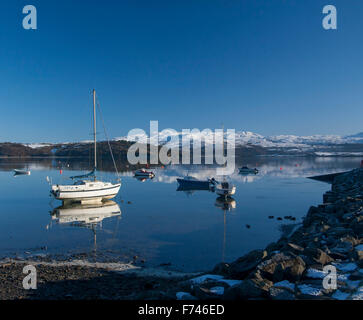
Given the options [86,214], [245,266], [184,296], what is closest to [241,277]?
[245,266]

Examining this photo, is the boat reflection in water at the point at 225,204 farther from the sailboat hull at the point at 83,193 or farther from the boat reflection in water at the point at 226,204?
the sailboat hull at the point at 83,193

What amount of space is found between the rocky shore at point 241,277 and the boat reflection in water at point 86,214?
6.06 meters

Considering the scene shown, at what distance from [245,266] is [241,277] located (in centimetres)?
47

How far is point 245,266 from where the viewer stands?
808 centimetres

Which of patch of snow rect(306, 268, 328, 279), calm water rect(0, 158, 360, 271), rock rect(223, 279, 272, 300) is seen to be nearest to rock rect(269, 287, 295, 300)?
rock rect(223, 279, 272, 300)

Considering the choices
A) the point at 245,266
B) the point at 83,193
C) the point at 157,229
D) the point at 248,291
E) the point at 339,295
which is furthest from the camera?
the point at 83,193

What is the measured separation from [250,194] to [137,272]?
75.6 feet

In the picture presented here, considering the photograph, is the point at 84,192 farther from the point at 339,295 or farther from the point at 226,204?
the point at 339,295

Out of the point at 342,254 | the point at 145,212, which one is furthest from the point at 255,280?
the point at 145,212

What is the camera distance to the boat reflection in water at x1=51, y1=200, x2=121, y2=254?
63.8 ft

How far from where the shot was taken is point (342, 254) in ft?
26.9

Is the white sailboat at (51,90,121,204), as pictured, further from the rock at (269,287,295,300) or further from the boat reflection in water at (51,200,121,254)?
the rock at (269,287,295,300)

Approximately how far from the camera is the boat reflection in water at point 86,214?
63.8 ft

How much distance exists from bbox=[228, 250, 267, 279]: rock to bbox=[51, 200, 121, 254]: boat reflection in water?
10.1 meters
